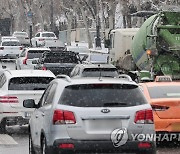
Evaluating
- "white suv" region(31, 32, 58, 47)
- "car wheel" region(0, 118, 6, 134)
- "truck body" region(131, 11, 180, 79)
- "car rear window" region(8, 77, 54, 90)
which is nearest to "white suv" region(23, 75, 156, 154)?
"car rear window" region(8, 77, 54, 90)

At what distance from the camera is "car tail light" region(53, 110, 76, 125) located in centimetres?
1091

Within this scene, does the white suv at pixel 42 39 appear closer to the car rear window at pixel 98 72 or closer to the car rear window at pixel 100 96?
the car rear window at pixel 98 72

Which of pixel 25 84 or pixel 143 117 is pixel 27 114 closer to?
pixel 25 84

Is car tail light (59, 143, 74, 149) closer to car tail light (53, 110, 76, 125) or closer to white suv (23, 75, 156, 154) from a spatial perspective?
white suv (23, 75, 156, 154)

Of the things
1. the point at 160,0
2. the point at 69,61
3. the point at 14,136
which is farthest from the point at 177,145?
the point at 160,0

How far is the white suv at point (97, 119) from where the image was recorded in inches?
430

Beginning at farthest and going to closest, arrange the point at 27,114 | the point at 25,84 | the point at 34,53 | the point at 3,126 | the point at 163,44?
the point at 34,53 < the point at 163,44 < the point at 3,126 < the point at 25,84 < the point at 27,114

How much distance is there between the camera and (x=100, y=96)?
438 inches

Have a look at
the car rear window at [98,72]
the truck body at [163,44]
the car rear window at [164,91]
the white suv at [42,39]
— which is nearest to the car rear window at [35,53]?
the truck body at [163,44]

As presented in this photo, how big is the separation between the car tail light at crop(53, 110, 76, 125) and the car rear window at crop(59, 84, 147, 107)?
166 mm

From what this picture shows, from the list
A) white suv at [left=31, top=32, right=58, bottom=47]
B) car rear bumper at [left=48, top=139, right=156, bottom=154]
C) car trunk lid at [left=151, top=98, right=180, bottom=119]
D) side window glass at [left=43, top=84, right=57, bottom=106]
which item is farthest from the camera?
white suv at [left=31, top=32, right=58, bottom=47]

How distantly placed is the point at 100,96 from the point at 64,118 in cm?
64

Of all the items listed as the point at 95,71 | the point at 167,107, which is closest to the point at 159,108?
the point at 167,107

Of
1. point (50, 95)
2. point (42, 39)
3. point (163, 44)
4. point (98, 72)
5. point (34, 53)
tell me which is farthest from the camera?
A: point (42, 39)
